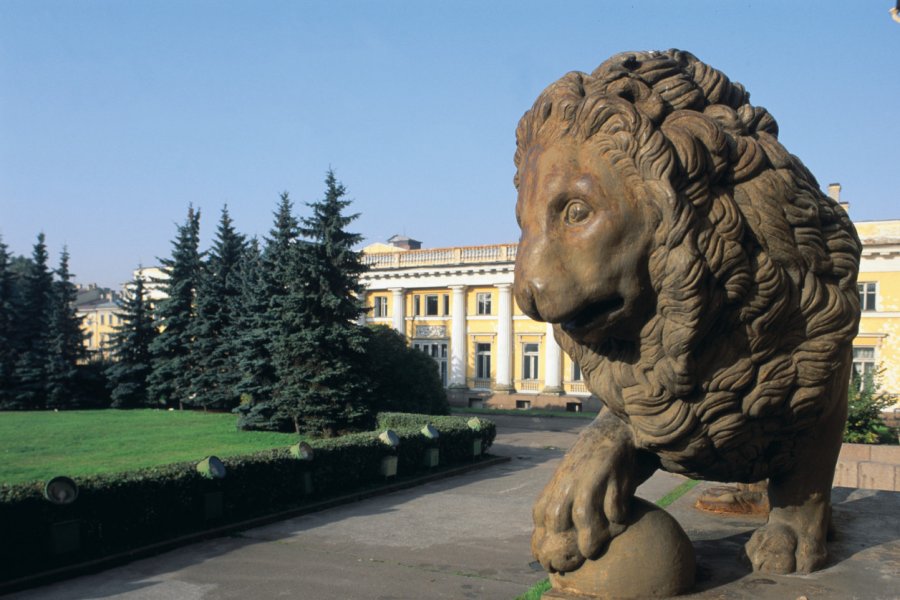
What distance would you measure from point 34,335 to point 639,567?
37.6 m

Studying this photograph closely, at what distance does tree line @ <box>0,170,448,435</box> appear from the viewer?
66.9 feet

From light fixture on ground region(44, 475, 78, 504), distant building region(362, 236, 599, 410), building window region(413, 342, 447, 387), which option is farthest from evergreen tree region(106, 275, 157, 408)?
light fixture on ground region(44, 475, 78, 504)

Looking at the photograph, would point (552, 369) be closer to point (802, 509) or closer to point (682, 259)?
point (802, 509)

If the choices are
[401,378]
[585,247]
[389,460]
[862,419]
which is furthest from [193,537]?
[862,419]

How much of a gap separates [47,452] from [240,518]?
8.92m

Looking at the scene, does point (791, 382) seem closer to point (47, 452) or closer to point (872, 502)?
point (872, 502)

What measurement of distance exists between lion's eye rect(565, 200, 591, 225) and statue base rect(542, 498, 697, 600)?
1.67m

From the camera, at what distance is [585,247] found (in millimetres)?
3363

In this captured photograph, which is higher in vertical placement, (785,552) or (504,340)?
(504,340)

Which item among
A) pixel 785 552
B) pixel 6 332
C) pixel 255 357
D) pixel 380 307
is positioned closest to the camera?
pixel 785 552

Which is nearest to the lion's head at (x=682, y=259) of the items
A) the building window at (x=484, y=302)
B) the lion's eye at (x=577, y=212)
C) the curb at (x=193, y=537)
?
the lion's eye at (x=577, y=212)

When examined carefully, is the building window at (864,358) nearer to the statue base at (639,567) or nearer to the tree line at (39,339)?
the statue base at (639,567)

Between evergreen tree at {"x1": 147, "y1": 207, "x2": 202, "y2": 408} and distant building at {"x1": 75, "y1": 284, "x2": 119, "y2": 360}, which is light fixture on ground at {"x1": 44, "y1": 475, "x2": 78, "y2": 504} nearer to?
evergreen tree at {"x1": 147, "y1": 207, "x2": 202, "y2": 408}

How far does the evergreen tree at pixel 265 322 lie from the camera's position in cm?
2248
